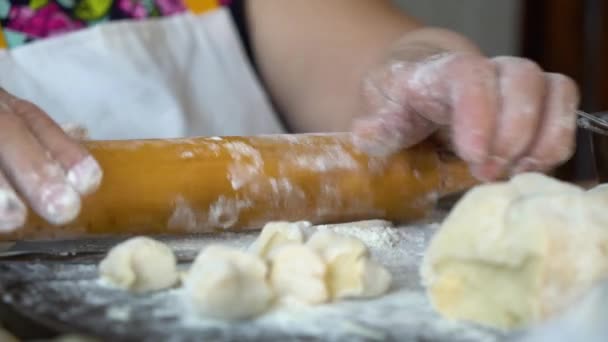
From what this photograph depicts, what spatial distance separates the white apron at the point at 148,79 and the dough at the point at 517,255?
1.79 ft

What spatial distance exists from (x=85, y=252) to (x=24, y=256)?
0.13ft

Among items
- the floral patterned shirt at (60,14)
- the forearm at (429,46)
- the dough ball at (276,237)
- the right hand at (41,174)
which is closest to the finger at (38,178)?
the right hand at (41,174)

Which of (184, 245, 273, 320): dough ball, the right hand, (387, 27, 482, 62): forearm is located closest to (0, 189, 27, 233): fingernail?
the right hand

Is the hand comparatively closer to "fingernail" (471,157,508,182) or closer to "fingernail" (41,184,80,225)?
"fingernail" (471,157,508,182)

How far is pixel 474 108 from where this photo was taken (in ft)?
1.71

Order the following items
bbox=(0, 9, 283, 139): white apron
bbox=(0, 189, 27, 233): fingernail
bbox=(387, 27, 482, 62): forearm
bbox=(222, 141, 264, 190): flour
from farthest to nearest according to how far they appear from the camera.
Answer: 1. bbox=(0, 9, 283, 139): white apron
2. bbox=(387, 27, 482, 62): forearm
3. bbox=(222, 141, 264, 190): flour
4. bbox=(0, 189, 27, 233): fingernail

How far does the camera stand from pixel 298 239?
453 mm

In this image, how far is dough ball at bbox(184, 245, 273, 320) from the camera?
14.6 inches

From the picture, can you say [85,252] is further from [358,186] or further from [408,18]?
[408,18]

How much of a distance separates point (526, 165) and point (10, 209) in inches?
12.7

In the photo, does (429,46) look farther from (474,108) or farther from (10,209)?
(10,209)

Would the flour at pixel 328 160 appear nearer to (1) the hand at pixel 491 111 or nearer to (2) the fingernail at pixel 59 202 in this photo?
(1) the hand at pixel 491 111

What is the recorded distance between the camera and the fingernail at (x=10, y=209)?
0.47m

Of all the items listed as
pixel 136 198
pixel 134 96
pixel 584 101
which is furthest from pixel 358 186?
pixel 584 101
